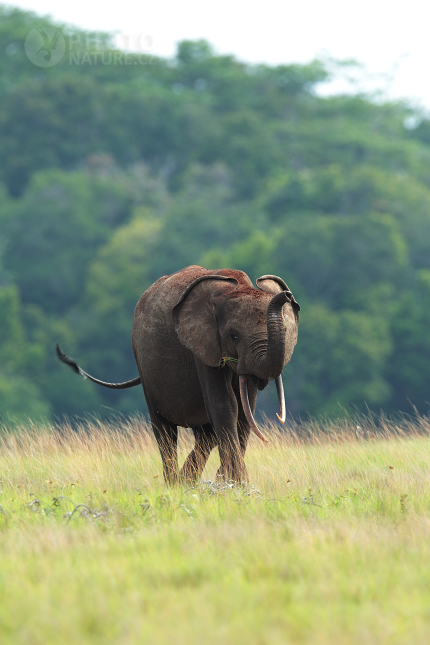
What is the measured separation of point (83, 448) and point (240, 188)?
171ft

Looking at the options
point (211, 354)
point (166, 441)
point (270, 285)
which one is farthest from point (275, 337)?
point (166, 441)

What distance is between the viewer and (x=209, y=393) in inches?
286

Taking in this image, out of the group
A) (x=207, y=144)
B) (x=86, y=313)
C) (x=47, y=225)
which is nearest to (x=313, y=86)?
(x=207, y=144)

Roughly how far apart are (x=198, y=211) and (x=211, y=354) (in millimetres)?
45492

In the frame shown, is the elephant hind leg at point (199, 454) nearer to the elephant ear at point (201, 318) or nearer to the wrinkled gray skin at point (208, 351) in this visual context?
the wrinkled gray skin at point (208, 351)

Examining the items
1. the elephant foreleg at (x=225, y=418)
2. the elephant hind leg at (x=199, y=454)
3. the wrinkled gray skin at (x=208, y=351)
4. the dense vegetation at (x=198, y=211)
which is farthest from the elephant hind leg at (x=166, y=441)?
the dense vegetation at (x=198, y=211)

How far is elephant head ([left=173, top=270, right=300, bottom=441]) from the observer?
6574 millimetres

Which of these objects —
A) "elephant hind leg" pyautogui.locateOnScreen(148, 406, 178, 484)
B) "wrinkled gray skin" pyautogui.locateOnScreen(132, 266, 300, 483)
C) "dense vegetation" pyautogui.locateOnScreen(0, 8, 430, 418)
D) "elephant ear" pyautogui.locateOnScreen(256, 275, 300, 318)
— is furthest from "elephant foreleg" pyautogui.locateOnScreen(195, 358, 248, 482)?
"dense vegetation" pyautogui.locateOnScreen(0, 8, 430, 418)

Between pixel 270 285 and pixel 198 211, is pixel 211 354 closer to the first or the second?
pixel 270 285

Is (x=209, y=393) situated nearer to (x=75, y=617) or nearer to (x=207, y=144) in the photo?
(x=75, y=617)

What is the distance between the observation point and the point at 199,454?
8039mm

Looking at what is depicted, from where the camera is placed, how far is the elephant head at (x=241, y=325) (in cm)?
657

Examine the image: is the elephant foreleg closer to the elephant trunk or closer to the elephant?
the elephant

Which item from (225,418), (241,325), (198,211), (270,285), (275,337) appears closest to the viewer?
(275,337)
